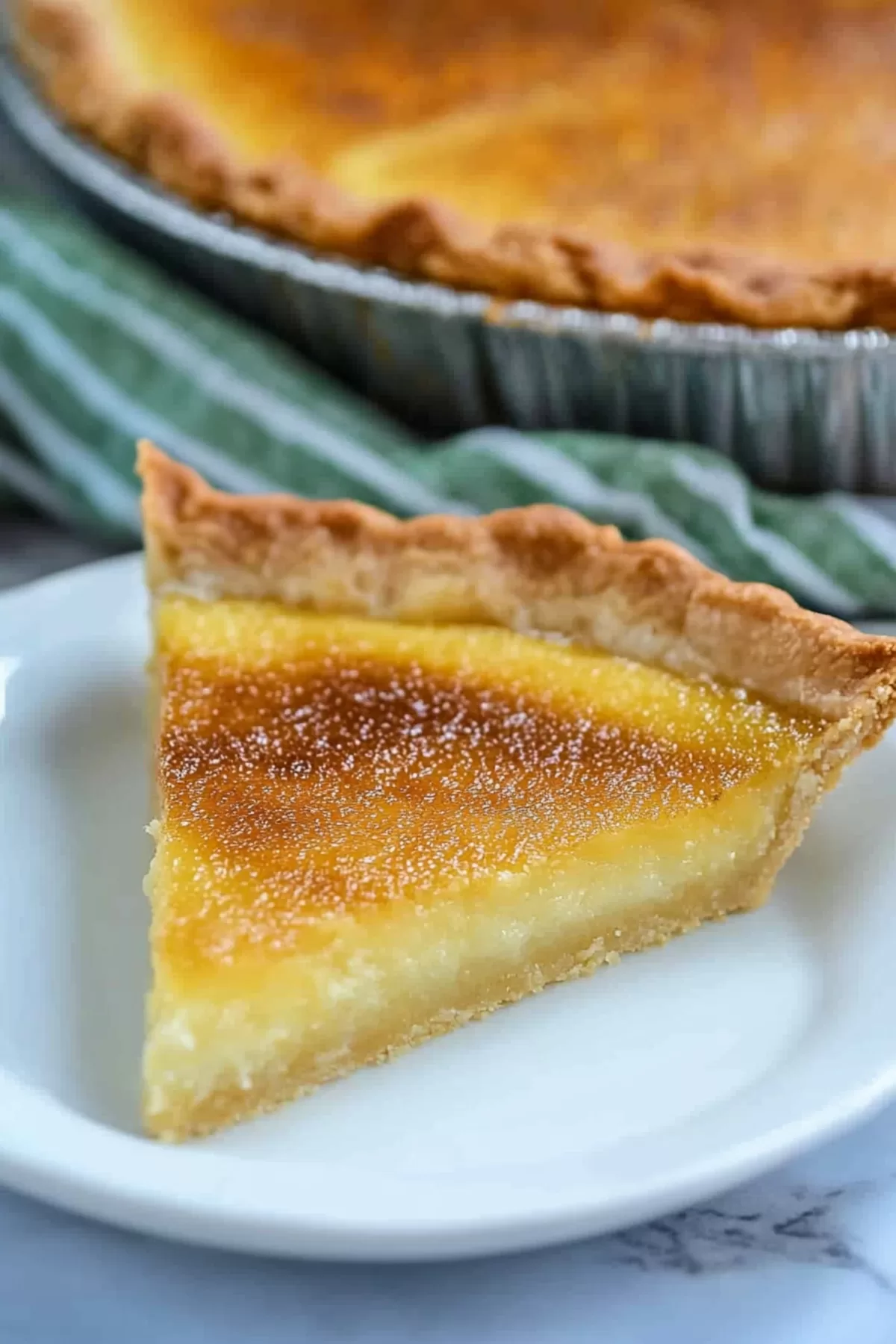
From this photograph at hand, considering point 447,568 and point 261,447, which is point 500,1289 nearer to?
point 447,568

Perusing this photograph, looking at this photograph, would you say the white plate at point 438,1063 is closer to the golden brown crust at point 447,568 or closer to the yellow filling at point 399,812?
the yellow filling at point 399,812

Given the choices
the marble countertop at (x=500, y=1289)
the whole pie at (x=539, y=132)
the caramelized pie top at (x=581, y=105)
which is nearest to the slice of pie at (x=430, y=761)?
the marble countertop at (x=500, y=1289)

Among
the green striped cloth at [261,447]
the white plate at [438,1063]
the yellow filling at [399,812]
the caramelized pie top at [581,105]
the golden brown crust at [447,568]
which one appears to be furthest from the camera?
the caramelized pie top at [581,105]

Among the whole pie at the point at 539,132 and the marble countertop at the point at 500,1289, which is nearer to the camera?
the marble countertop at the point at 500,1289

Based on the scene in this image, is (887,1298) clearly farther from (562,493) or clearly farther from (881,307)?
(881,307)

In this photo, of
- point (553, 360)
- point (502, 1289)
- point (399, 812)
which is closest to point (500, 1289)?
point (502, 1289)

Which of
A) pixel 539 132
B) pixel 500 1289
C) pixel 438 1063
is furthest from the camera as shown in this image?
pixel 539 132

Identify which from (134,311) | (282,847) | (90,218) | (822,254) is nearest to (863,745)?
(282,847)
